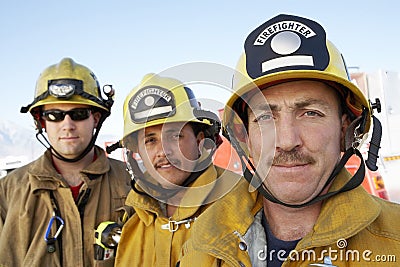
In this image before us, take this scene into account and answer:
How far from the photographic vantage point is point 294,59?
201cm

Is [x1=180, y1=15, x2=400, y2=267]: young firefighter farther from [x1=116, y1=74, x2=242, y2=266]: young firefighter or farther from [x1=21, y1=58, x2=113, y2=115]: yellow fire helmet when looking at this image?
[x1=21, y1=58, x2=113, y2=115]: yellow fire helmet

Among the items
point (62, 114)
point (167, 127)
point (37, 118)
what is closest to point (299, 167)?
point (167, 127)

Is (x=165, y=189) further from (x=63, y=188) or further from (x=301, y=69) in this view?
(x=301, y=69)

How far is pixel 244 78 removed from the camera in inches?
85.3

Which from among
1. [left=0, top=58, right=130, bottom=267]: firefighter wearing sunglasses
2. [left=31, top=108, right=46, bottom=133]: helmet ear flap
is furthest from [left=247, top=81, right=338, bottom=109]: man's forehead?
[left=31, top=108, right=46, bottom=133]: helmet ear flap

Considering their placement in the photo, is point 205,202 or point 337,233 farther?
point 205,202

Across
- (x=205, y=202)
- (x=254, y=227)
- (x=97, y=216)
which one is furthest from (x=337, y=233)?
(x=97, y=216)

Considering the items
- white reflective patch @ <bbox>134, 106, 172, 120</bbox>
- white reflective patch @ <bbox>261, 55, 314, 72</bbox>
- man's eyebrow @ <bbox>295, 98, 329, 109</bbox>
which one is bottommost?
white reflective patch @ <bbox>134, 106, 172, 120</bbox>

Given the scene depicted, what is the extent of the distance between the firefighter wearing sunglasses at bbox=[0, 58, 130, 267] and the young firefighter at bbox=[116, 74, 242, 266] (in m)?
0.50

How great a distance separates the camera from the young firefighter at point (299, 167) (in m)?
1.87

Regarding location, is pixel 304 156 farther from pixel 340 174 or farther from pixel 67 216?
pixel 67 216

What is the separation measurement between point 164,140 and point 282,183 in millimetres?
1540

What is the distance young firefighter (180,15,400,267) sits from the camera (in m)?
1.87

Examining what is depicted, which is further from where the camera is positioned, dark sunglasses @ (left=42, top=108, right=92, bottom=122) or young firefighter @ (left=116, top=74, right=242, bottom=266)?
dark sunglasses @ (left=42, top=108, right=92, bottom=122)
